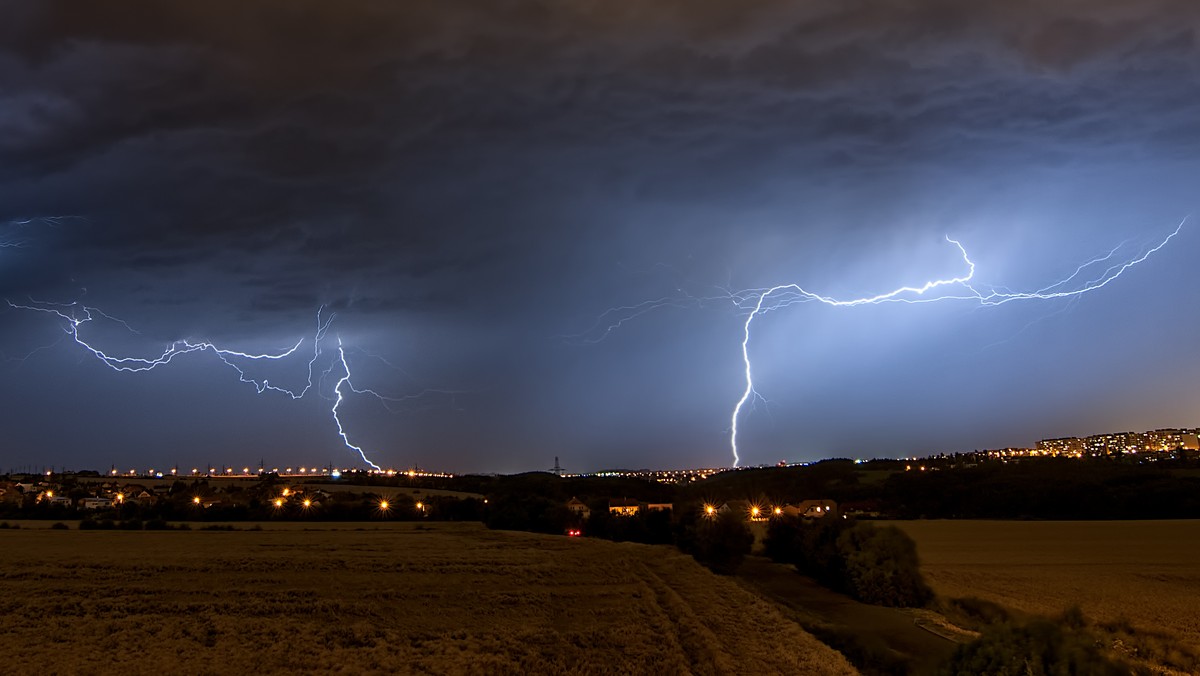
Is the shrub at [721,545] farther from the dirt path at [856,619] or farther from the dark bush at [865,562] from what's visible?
the dark bush at [865,562]

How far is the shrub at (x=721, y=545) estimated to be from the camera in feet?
124

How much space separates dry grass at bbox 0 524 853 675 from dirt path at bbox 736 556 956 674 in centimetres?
159

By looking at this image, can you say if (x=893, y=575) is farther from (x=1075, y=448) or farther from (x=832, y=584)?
(x=1075, y=448)

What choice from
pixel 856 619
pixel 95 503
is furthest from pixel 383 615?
pixel 95 503

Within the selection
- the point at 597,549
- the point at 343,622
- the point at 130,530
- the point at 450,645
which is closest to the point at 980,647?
the point at 450,645

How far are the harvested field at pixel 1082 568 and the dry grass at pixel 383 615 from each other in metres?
10.2

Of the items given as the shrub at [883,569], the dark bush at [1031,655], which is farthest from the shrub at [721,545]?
the dark bush at [1031,655]

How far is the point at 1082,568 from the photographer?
1346 inches

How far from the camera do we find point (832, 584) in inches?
1318

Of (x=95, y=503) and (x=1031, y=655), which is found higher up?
(x=95, y=503)

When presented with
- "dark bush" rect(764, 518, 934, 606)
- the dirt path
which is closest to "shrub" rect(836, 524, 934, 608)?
"dark bush" rect(764, 518, 934, 606)

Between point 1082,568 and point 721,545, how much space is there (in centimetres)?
1560

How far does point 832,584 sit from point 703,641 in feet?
59.1

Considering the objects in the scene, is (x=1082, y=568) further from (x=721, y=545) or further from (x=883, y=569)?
(x=721, y=545)
